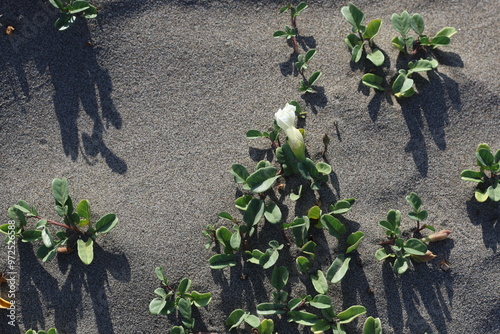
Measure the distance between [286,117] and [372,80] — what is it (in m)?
0.58

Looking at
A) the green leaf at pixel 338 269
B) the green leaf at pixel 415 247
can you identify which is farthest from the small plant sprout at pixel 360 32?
the green leaf at pixel 338 269

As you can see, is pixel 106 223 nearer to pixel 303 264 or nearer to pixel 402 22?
pixel 303 264

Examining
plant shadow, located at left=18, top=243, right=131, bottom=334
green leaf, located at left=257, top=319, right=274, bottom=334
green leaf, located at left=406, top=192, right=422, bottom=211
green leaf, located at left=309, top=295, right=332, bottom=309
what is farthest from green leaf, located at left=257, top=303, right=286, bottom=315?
green leaf, located at left=406, top=192, right=422, bottom=211

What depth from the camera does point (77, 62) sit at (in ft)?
9.66

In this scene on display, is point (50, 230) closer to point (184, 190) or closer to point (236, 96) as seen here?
point (184, 190)

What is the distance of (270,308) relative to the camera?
102 inches

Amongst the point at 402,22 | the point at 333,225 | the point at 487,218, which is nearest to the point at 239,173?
the point at 333,225

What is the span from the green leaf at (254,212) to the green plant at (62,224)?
0.71 metres

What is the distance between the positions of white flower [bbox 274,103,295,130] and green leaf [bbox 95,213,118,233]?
1.02 m

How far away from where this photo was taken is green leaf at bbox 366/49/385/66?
9.18 ft

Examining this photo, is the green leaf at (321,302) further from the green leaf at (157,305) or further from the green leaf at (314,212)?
the green leaf at (157,305)

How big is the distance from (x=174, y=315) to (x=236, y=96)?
1.26 m

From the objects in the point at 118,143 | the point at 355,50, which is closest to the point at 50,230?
the point at 118,143

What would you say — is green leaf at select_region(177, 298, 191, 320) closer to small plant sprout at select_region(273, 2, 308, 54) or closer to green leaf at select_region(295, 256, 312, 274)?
green leaf at select_region(295, 256, 312, 274)
